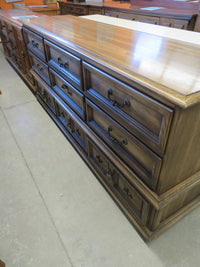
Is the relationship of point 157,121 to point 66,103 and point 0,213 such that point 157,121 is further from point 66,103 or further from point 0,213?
point 0,213

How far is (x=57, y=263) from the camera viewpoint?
3.32ft

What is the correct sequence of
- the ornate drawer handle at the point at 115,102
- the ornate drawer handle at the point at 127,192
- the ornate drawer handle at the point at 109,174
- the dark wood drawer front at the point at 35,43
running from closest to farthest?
the ornate drawer handle at the point at 115,102 < the ornate drawer handle at the point at 127,192 < the ornate drawer handle at the point at 109,174 < the dark wood drawer front at the point at 35,43

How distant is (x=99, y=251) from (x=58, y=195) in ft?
1.50

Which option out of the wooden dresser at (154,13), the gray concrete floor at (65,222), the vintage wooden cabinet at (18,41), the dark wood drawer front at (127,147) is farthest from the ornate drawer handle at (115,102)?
the wooden dresser at (154,13)

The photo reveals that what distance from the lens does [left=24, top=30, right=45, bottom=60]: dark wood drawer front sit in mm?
1559

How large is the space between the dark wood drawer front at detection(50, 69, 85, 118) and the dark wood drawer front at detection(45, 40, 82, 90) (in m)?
0.05

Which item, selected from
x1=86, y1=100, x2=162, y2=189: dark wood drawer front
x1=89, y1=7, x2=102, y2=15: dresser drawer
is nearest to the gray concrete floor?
x1=86, y1=100, x2=162, y2=189: dark wood drawer front

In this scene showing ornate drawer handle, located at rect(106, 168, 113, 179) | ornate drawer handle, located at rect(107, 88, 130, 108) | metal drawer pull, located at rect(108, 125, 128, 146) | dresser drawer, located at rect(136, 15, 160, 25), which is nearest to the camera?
ornate drawer handle, located at rect(107, 88, 130, 108)

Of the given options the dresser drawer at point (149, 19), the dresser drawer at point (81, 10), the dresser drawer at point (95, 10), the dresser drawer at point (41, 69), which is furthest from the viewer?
the dresser drawer at point (81, 10)

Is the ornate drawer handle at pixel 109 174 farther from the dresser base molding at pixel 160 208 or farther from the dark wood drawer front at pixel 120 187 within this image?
the dresser base molding at pixel 160 208

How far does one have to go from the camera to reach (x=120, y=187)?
3.86 feet

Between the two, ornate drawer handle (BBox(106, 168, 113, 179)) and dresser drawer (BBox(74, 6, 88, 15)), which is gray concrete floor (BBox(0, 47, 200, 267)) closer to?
ornate drawer handle (BBox(106, 168, 113, 179))

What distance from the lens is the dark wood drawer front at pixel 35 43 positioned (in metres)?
1.56

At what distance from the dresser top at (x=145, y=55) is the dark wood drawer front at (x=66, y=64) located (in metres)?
0.06
